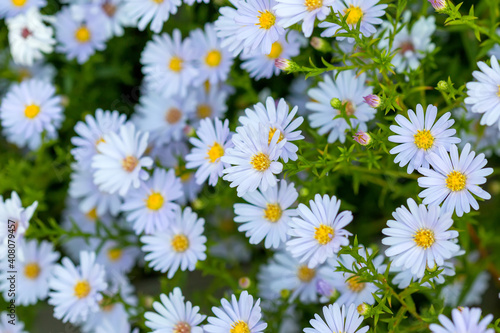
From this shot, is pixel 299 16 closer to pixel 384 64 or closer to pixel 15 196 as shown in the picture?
pixel 384 64

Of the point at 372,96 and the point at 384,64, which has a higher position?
the point at 384,64

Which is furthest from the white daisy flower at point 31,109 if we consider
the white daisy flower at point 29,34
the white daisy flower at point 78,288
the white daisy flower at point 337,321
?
the white daisy flower at point 337,321

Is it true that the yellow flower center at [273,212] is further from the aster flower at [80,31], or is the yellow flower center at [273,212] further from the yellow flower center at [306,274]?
the aster flower at [80,31]

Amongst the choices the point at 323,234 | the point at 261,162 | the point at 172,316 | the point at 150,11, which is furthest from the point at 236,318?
the point at 150,11

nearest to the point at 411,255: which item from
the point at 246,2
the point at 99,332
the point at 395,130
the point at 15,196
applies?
the point at 395,130

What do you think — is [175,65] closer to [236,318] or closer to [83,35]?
[83,35]

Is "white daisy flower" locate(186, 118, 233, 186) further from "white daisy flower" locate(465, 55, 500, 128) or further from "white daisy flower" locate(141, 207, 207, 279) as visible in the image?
"white daisy flower" locate(465, 55, 500, 128)

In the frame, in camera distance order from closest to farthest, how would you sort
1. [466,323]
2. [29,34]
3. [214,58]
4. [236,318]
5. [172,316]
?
[466,323] → [236,318] → [172,316] → [214,58] → [29,34]
